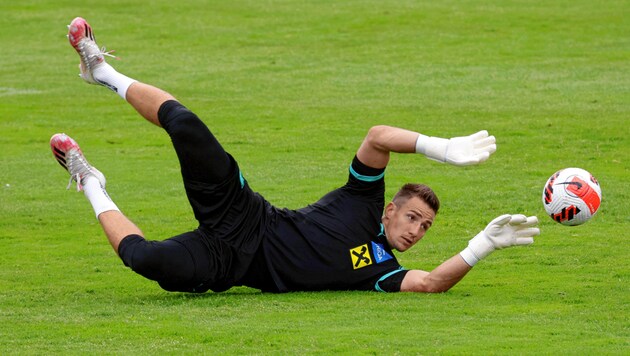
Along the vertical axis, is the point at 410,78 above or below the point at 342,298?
above

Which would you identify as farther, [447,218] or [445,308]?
[447,218]

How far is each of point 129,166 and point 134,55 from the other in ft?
38.6

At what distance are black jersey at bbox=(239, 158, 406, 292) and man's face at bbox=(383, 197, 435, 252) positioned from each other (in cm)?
10

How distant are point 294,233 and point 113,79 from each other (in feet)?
7.78

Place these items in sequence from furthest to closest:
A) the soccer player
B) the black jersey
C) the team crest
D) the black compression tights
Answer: the team crest → the black jersey → the soccer player → the black compression tights


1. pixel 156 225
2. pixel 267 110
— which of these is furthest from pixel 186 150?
pixel 267 110

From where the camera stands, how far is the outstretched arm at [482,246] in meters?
9.27

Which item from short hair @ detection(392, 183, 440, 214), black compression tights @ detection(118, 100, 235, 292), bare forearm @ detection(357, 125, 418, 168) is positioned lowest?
black compression tights @ detection(118, 100, 235, 292)

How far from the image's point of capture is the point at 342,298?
9422 millimetres

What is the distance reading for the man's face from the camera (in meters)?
9.88

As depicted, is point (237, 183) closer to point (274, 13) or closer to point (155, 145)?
point (155, 145)

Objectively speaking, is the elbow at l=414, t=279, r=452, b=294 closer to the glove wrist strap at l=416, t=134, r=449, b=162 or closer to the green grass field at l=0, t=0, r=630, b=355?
the green grass field at l=0, t=0, r=630, b=355

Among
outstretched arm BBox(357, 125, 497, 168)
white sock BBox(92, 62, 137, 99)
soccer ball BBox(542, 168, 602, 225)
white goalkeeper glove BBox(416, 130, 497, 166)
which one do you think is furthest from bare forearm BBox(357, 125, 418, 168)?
white sock BBox(92, 62, 137, 99)

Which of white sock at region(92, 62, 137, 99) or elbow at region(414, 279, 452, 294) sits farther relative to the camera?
white sock at region(92, 62, 137, 99)
